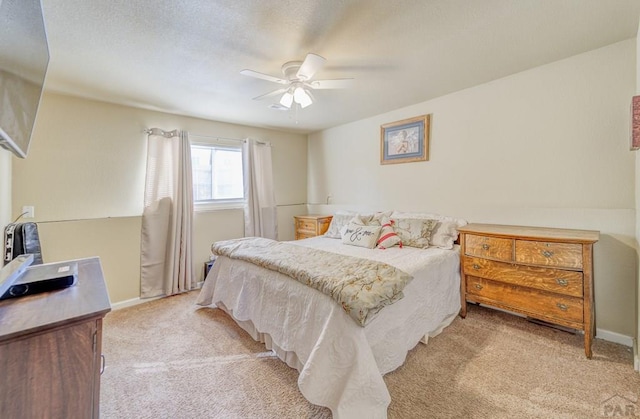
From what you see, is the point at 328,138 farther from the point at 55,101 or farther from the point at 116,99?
the point at 55,101

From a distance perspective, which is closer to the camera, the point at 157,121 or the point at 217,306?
the point at 217,306

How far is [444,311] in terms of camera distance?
2.38 metres

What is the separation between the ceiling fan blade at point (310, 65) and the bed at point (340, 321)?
1.51 m

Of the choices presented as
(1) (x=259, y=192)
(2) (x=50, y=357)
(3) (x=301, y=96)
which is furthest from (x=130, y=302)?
(3) (x=301, y=96)

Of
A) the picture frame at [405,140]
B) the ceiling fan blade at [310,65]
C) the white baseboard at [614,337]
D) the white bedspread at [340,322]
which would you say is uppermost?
the ceiling fan blade at [310,65]

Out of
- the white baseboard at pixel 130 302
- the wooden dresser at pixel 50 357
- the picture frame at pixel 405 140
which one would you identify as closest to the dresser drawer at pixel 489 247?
the picture frame at pixel 405 140

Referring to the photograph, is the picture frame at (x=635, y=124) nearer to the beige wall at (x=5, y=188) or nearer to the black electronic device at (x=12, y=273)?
the black electronic device at (x=12, y=273)

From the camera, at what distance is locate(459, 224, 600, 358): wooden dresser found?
1.93 metres

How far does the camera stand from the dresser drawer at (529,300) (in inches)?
78.2

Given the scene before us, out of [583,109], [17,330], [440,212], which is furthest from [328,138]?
[17,330]

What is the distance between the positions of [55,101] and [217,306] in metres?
2.70

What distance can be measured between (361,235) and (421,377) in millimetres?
1513

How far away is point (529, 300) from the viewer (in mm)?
2182

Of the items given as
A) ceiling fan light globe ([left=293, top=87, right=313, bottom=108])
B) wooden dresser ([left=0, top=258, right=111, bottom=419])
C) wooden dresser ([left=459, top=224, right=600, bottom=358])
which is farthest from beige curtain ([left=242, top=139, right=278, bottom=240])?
wooden dresser ([left=0, top=258, right=111, bottom=419])
